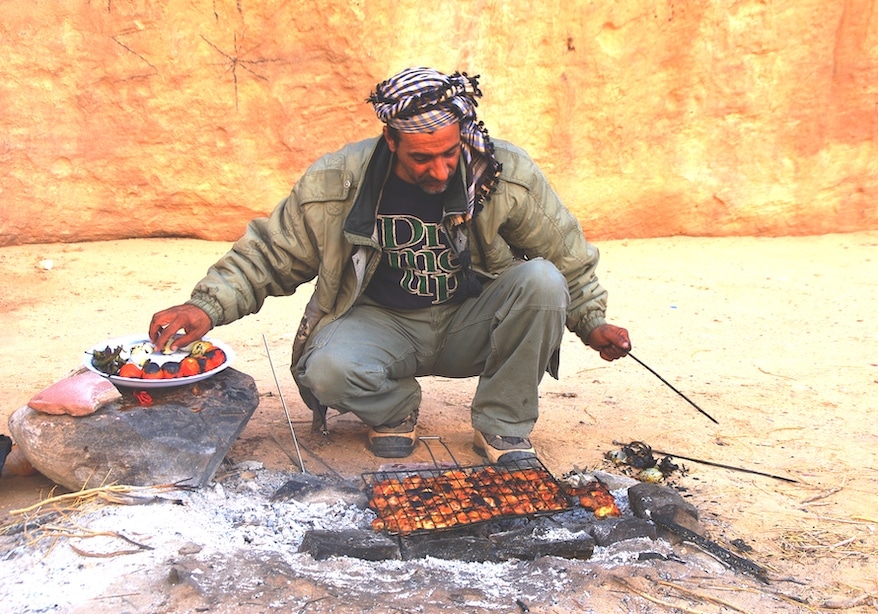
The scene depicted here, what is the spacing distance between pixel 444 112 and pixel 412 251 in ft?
2.10

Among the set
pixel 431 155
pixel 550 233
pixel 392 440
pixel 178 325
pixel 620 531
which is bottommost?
pixel 392 440

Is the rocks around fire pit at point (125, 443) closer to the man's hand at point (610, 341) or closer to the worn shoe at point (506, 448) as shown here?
the worn shoe at point (506, 448)

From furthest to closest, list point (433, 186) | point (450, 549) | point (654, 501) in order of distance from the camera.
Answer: point (433, 186), point (654, 501), point (450, 549)

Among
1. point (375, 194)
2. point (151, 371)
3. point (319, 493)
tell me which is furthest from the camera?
point (375, 194)

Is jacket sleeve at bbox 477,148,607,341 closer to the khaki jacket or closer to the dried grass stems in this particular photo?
the khaki jacket

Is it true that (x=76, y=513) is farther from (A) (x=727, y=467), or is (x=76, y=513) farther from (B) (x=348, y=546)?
(A) (x=727, y=467)

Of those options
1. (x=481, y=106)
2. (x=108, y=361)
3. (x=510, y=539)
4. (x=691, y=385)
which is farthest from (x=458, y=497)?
(x=481, y=106)

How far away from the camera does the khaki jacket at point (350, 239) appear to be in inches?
141

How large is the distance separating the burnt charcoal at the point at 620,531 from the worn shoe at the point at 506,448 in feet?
2.48

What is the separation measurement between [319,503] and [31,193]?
5.57 m

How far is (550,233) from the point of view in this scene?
3.76m

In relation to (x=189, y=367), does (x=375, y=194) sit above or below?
above

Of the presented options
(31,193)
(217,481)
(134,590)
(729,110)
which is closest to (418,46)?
(729,110)

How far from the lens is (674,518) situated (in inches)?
119
